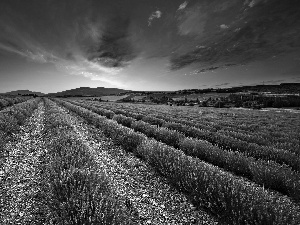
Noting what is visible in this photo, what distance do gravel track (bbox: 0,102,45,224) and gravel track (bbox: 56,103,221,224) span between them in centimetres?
177

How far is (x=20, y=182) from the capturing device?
4582 millimetres

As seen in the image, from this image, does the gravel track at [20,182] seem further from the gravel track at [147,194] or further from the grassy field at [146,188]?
the gravel track at [147,194]

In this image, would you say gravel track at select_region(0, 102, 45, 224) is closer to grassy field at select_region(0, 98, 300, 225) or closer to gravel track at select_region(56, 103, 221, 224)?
grassy field at select_region(0, 98, 300, 225)

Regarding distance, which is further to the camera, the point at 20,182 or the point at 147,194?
the point at 20,182

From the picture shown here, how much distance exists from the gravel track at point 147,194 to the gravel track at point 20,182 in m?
1.77

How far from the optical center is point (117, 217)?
9.11 feet

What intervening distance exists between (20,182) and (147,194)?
3367 mm

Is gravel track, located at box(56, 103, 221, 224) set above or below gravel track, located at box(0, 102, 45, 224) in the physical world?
below

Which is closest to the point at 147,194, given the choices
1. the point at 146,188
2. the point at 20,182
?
the point at 146,188

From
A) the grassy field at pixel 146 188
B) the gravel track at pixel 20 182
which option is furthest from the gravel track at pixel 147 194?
the gravel track at pixel 20 182

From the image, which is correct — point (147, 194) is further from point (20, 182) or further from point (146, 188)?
point (20, 182)

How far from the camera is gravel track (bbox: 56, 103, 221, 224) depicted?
3.38 meters

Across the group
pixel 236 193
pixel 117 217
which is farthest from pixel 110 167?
pixel 236 193

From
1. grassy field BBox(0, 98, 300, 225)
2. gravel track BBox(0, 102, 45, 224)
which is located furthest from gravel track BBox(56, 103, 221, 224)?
gravel track BBox(0, 102, 45, 224)
